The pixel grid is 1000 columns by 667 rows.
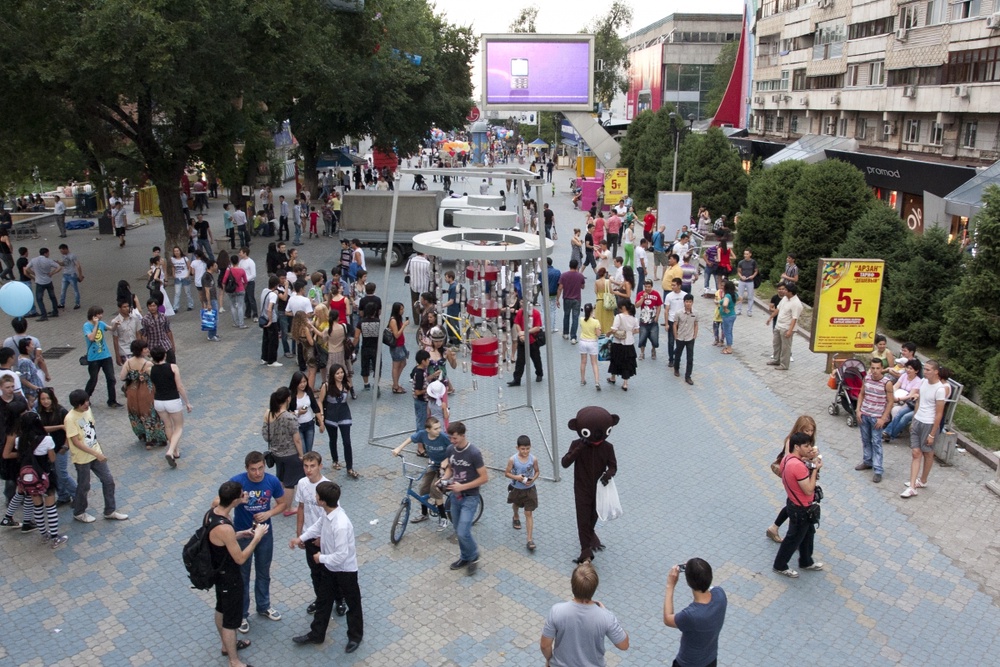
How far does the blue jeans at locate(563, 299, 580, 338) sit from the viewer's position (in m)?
15.6

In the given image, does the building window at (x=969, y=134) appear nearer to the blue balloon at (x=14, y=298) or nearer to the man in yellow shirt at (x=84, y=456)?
the blue balloon at (x=14, y=298)

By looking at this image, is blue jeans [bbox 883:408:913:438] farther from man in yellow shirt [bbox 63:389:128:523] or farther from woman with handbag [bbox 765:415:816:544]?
man in yellow shirt [bbox 63:389:128:523]

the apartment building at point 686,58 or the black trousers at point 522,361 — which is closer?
the black trousers at point 522,361

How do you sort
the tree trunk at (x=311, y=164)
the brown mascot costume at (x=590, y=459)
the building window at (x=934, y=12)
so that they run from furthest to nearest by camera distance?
1. the tree trunk at (x=311, y=164)
2. the building window at (x=934, y=12)
3. the brown mascot costume at (x=590, y=459)

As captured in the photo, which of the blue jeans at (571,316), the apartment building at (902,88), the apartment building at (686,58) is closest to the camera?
the blue jeans at (571,316)

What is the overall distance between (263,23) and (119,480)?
39.3 ft

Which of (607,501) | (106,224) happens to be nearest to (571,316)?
(607,501)

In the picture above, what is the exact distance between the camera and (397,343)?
1227 centimetres

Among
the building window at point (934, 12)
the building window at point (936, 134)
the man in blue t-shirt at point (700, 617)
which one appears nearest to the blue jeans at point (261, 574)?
the man in blue t-shirt at point (700, 617)

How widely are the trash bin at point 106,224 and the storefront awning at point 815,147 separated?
26.1 m

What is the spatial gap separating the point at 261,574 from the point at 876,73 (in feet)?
121

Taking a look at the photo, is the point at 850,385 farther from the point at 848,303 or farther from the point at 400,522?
the point at 400,522

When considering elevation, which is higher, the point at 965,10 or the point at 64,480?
the point at 965,10

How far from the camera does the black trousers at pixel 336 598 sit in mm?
6617
